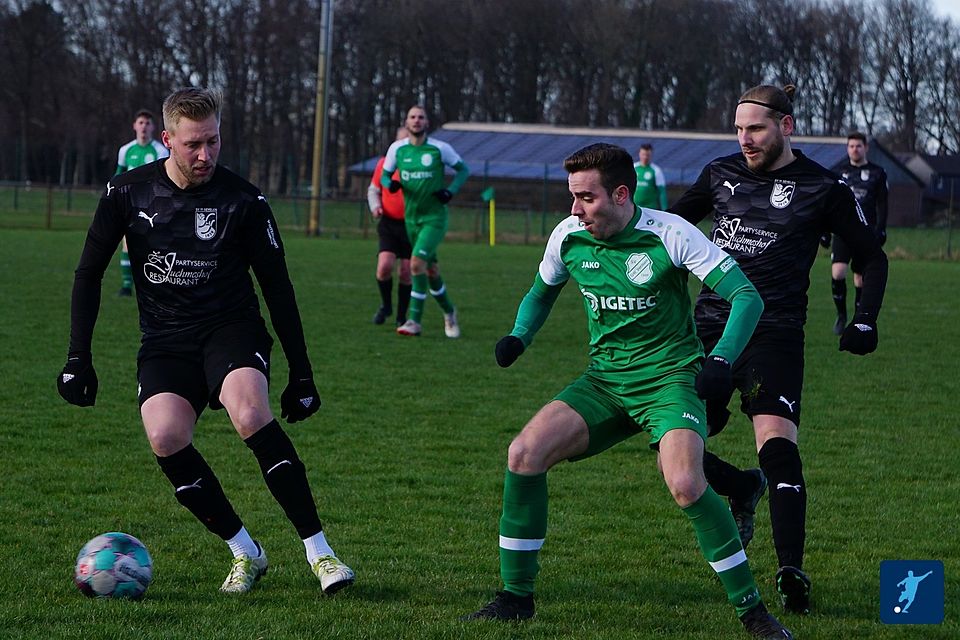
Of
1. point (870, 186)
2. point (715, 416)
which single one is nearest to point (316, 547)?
point (715, 416)

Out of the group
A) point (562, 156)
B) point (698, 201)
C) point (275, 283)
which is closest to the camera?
point (275, 283)

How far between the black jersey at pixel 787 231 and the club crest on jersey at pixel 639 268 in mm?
850

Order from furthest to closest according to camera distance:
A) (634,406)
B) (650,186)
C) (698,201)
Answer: (650,186) → (698,201) → (634,406)

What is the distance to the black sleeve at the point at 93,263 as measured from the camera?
15.9 ft

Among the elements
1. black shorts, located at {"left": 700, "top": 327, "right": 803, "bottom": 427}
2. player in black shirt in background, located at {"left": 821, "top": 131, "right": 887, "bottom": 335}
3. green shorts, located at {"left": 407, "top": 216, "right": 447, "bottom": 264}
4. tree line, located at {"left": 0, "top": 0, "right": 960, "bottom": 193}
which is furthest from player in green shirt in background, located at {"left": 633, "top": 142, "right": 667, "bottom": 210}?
tree line, located at {"left": 0, "top": 0, "right": 960, "bottom": 193}

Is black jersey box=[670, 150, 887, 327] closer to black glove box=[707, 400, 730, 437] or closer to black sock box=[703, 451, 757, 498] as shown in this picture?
black glove box=[707, 400, 730, 437]

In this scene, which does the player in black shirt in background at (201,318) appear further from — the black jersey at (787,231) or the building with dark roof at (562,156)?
the building with dark roof at (562,156)

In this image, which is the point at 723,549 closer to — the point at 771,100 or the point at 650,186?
the point at 771,100

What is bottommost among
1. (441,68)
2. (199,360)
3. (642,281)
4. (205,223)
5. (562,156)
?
(199,360)

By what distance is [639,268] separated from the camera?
4566 millimetres

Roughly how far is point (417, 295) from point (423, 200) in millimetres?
909

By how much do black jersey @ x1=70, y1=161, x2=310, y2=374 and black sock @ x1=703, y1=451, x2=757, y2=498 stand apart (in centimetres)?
160

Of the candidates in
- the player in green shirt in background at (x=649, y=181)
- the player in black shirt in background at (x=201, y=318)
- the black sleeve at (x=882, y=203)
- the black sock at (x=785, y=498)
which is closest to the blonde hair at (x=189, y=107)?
the player in black shirt in background at (x=201, y=318)

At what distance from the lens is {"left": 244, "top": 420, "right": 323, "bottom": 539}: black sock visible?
467 centimetres
